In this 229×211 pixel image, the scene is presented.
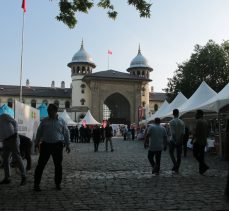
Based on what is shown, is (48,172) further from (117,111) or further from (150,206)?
(117,111)

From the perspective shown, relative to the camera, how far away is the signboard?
44.9 ft

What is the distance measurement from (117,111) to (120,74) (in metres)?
8.45

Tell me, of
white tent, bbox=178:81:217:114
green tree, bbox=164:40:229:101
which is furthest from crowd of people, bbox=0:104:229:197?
green tree, bbox=164:40:229:101

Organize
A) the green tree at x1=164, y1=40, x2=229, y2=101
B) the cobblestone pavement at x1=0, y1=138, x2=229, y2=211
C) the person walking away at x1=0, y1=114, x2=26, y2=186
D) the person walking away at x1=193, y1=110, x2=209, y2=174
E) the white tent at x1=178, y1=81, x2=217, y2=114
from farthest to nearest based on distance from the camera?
the green tree at x1=164, y1=40, x2=229, y2=101
the white tent at x1=178, y1=81, x2=217, y2=114
the person walking away at x1=193, y1=110, x2=209, y2=174
the person walking away at x1=0, y1=114, x2=26, y2=186
the cobblestone pavement at x1=0, y1=138, x2=229, y2=211

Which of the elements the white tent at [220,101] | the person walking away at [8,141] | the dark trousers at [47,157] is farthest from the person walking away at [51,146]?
the white tent at [220,101]

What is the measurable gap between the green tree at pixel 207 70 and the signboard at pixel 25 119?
38.3m

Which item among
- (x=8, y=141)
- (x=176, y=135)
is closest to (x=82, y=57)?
(x=176, y=135)

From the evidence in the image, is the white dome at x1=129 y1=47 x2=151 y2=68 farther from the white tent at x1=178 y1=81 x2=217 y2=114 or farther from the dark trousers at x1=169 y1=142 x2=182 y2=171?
the dark trousers at x1=169 y1=142 x2=182 y2=171

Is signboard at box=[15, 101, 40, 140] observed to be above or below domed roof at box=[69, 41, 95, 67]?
below

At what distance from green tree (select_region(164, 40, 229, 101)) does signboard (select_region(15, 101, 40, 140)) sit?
38342 millimetres

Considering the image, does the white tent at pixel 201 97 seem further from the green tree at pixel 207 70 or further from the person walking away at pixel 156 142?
the green tree at pixel 207 70

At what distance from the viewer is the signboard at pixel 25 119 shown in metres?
13.7

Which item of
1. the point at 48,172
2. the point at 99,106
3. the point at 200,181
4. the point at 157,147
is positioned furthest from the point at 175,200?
the point at 99,106

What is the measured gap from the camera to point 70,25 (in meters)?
10.8
